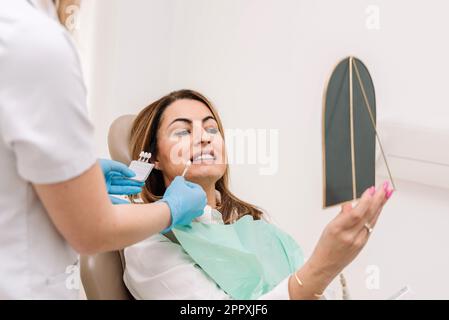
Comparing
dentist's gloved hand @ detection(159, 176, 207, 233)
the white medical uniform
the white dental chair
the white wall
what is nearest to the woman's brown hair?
the white dental chair

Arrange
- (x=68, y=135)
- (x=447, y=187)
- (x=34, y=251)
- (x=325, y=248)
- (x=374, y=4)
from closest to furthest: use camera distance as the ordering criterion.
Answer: (x=68, y=135) < (x=34, y=251) < (x=325, y=248) < (x=447, y=187) < (x=374, y=4)

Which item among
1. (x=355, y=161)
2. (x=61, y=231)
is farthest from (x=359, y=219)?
(x=61, y=231)

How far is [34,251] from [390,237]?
156 centimetres

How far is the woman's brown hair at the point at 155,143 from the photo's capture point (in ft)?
5.42

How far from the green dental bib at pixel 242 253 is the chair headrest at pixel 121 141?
362 millimetres

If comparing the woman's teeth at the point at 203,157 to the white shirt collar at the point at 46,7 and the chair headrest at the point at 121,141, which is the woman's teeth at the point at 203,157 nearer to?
the chair headrest at the point at 121,141

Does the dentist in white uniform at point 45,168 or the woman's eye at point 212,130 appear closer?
the dentist in white uniform at point 45,168

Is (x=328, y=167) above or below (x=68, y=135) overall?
below

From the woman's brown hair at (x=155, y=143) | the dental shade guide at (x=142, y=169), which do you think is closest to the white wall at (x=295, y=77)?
the woman's brown hair at (x=155, y=143)

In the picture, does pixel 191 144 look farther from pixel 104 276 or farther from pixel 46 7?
pixel 46 7

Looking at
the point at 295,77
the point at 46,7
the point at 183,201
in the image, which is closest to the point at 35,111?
the point at 46,7

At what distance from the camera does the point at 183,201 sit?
46.9 inches
